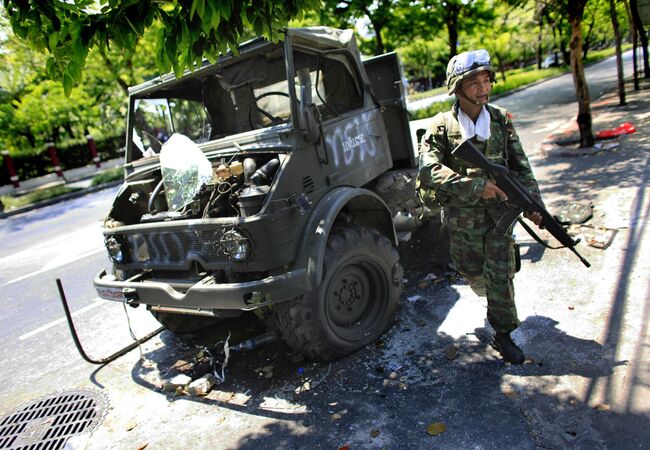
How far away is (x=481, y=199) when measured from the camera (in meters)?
2.91

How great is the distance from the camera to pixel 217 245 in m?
3.05

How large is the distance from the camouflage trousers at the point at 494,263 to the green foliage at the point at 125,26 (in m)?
1.84

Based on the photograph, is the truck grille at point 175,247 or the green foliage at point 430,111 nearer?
the truck grille at point 175,247

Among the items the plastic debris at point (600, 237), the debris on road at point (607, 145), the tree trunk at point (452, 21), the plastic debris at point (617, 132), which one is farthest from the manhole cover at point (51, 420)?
the tree trunk at point (452, 21)

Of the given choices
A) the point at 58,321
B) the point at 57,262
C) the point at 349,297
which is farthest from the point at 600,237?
the point at 57,262

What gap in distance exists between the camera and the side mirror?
3303 mm

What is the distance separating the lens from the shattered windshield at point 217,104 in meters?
3.81

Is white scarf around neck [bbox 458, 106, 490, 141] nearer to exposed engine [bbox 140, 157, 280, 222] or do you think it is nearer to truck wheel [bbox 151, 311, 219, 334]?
exposed engine [bbox 140, 157, 280, 222]

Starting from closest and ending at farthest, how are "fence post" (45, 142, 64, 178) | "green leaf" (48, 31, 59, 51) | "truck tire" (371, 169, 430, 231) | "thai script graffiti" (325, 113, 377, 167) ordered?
"green leaf" (48, 31, 59, 51), "thai script graffiti" (325, 113, 377, 167), "truck tire" (371, 169, 430, 231), "fence post" (45, 142, 64, 178)

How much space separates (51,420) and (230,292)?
188 centimetres

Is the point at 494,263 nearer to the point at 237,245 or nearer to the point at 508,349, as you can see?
the point at 508,349

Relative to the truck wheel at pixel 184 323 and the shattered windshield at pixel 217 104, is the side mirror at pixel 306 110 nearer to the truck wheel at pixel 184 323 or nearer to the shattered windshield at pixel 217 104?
the shattered windshield at pixel 217 104

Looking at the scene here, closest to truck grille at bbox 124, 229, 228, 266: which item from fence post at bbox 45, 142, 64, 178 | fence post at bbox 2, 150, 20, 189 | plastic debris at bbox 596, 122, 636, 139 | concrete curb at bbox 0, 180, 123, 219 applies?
plastic debris at bbox 596, 122, 636, 139

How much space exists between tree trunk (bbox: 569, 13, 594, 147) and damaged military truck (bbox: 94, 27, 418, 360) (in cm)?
436
